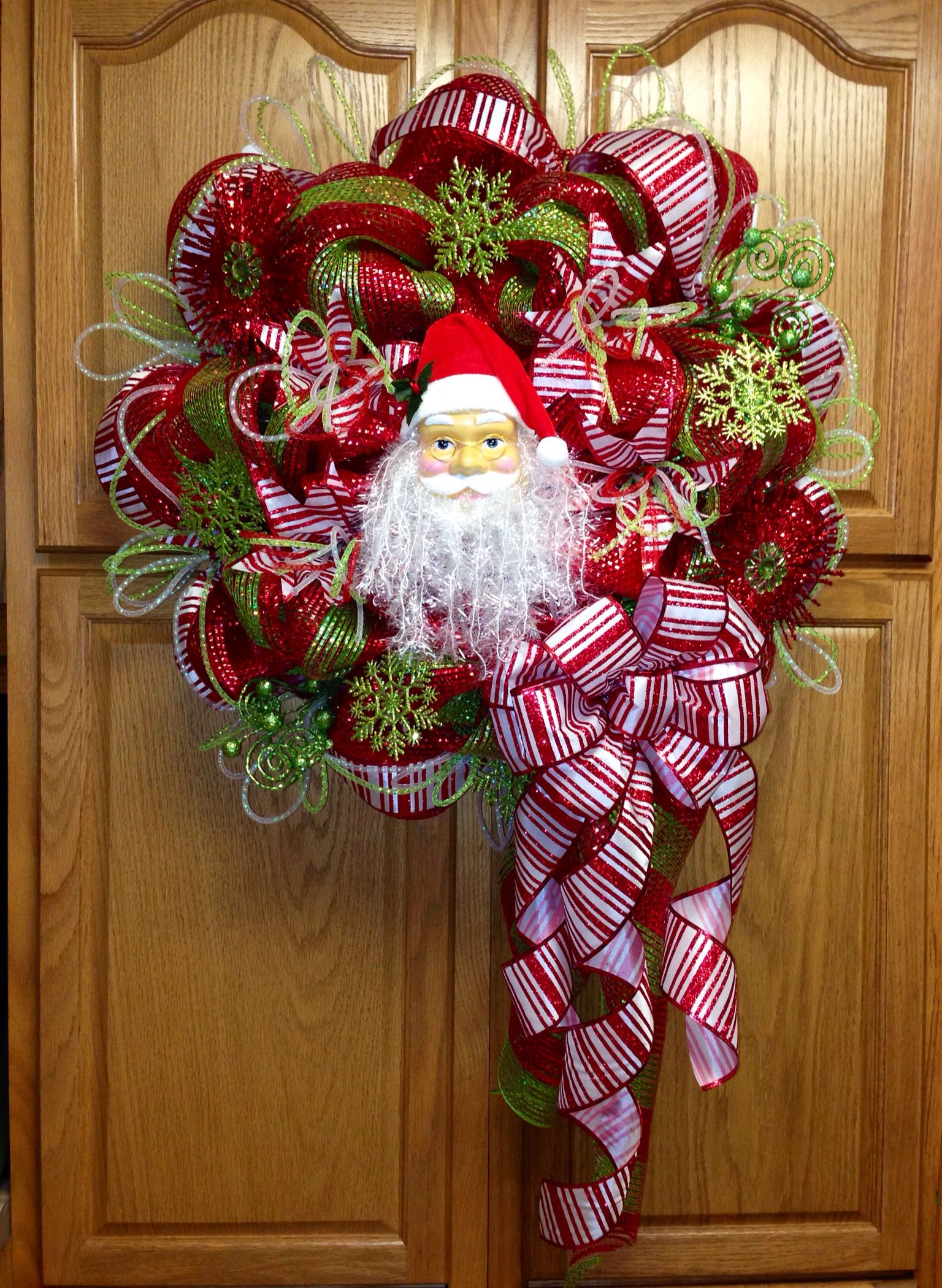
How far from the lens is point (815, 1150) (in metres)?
1.01

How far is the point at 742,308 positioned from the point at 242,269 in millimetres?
404

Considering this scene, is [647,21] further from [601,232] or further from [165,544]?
[165,544]

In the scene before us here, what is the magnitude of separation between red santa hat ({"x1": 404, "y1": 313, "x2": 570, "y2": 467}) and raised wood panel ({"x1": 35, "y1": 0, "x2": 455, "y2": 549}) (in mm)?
316

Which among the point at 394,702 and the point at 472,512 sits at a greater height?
the point at 472,512

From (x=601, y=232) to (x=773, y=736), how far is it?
0.51 m

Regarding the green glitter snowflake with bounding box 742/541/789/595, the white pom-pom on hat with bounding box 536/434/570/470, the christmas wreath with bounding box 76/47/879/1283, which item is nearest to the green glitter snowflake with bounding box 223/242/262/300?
the christmas wreath with bounding box 76/47/879/1283

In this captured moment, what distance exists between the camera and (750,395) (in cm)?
77

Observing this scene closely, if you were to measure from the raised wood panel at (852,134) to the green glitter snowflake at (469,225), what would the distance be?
7.7 inches

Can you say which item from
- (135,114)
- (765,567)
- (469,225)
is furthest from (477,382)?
(135,114)

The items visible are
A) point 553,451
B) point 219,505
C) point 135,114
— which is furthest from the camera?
point 135,114

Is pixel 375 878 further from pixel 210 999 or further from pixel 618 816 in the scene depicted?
pixel 618 816

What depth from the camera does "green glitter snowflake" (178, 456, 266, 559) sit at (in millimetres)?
812

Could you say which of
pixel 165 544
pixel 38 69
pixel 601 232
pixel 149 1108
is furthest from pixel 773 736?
pixel 38 69

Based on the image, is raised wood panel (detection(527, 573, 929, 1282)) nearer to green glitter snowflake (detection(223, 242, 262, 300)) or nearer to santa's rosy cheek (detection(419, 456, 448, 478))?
santa's rosy cheek (detection(419, 456, 448, 478))
